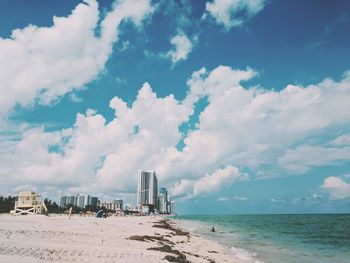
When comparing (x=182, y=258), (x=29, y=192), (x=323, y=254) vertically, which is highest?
(x=29, y=192)

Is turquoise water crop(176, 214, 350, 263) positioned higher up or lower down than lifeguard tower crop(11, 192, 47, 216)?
lower down

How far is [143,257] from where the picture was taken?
53.4ft

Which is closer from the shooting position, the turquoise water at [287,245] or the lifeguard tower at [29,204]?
the turquoise water at [287,245]

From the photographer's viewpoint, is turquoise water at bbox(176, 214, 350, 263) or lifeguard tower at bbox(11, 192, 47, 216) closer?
turquoise water at bbox(176, 214, 350, 263)

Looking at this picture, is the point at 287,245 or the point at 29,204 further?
the point at 29,204

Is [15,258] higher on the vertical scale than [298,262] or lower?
higher

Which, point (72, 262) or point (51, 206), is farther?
point (51, 206)

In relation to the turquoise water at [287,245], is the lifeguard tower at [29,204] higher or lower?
higher

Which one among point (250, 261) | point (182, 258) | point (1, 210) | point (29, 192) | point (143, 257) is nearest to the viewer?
point (143, 257)

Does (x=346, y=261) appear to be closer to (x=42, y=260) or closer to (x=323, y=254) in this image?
(x=323, y=254)

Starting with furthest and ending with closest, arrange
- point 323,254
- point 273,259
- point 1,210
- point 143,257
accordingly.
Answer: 1. point 1,210
2. point 323,254
3. point 273,259
4. point 143,257

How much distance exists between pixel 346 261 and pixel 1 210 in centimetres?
8825

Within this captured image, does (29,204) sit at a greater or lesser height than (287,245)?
greater

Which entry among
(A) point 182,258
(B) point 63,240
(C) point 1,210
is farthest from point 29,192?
(A) point 182,258
